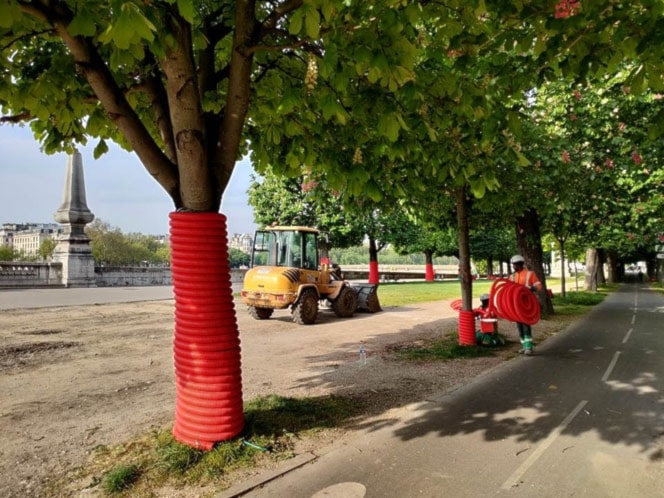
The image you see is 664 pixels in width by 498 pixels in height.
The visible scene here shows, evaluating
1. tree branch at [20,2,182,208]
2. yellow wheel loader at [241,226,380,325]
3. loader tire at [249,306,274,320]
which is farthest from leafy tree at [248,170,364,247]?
tree branch at [20,2,182,208]

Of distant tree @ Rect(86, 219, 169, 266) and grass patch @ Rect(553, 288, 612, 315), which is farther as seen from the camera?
distant tree @ Rect(86, 219, 169, 266)

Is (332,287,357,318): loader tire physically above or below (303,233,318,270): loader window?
below

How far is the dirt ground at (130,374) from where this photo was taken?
498 centimetres

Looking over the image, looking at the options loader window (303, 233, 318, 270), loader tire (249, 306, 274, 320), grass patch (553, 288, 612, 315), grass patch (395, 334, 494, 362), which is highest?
loader window (303, 233, 318, 270)

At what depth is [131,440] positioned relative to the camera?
492 cm

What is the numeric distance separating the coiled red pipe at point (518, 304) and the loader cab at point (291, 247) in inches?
308

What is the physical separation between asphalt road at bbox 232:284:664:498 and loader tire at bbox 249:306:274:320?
9.61 m

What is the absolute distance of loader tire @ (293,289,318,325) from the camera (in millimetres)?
14516

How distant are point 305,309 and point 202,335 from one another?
1019 cm

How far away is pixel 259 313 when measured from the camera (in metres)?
15.9

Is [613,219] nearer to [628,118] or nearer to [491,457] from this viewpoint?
[628,118]

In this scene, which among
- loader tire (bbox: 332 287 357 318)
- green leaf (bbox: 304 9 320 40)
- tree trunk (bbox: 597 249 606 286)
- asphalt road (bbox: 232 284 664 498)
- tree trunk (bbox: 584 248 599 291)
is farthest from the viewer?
tree trunk (bbox: 597 249 606 286)

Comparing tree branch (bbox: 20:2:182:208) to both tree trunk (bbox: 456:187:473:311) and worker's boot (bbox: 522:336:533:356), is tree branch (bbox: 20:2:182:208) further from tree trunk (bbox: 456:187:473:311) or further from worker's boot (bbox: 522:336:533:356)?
worker's boot (bbox: 522:336:533:356)

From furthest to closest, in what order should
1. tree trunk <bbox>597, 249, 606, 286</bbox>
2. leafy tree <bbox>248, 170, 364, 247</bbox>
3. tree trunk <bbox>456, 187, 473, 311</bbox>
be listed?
tree trunk <bbox>597, 249, 606, 286</bbox>
leafy tree <bbox>248, 170, 364, 247</bbox>
tree trunk <bbox>456, 187, 473, 311</bbox>
